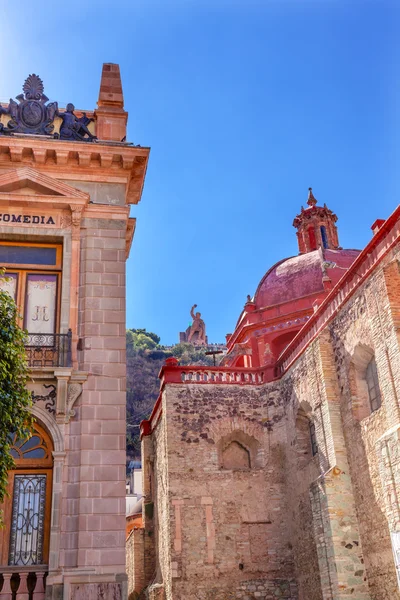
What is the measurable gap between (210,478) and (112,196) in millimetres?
11379

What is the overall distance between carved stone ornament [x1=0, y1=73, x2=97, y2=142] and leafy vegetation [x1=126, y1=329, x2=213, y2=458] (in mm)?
50972

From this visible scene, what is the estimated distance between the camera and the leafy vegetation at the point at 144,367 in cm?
6506

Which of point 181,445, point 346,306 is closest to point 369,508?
point 346,306

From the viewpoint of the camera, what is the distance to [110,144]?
40.4 feet

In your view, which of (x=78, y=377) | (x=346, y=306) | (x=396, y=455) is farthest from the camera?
(x=346, y=306)

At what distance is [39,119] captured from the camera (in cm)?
1266

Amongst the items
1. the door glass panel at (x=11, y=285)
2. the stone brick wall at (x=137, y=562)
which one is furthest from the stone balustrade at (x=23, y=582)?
the stone brick wall at (x=137, y=562)

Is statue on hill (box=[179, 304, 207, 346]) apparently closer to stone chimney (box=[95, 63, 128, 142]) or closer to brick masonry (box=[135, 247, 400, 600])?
brick masonry (box=[135, 247, 400, 600])

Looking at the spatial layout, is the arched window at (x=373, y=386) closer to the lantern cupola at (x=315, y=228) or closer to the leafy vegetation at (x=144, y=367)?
the lantern cupola at (x=315, y=228)

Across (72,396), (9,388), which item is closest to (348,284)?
(72,396)

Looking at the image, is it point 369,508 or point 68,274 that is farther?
point 369,508

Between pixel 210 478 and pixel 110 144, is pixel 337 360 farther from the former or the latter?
pixel 110 144

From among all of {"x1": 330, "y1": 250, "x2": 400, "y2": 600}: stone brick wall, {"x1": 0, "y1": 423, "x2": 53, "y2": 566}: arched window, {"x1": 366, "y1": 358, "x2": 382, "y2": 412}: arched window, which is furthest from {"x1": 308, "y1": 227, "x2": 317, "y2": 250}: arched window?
{"x1": 0, "y1": 423, "x2": 53, "y2": 566}: arched window

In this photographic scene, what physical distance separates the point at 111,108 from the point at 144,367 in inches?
2702
